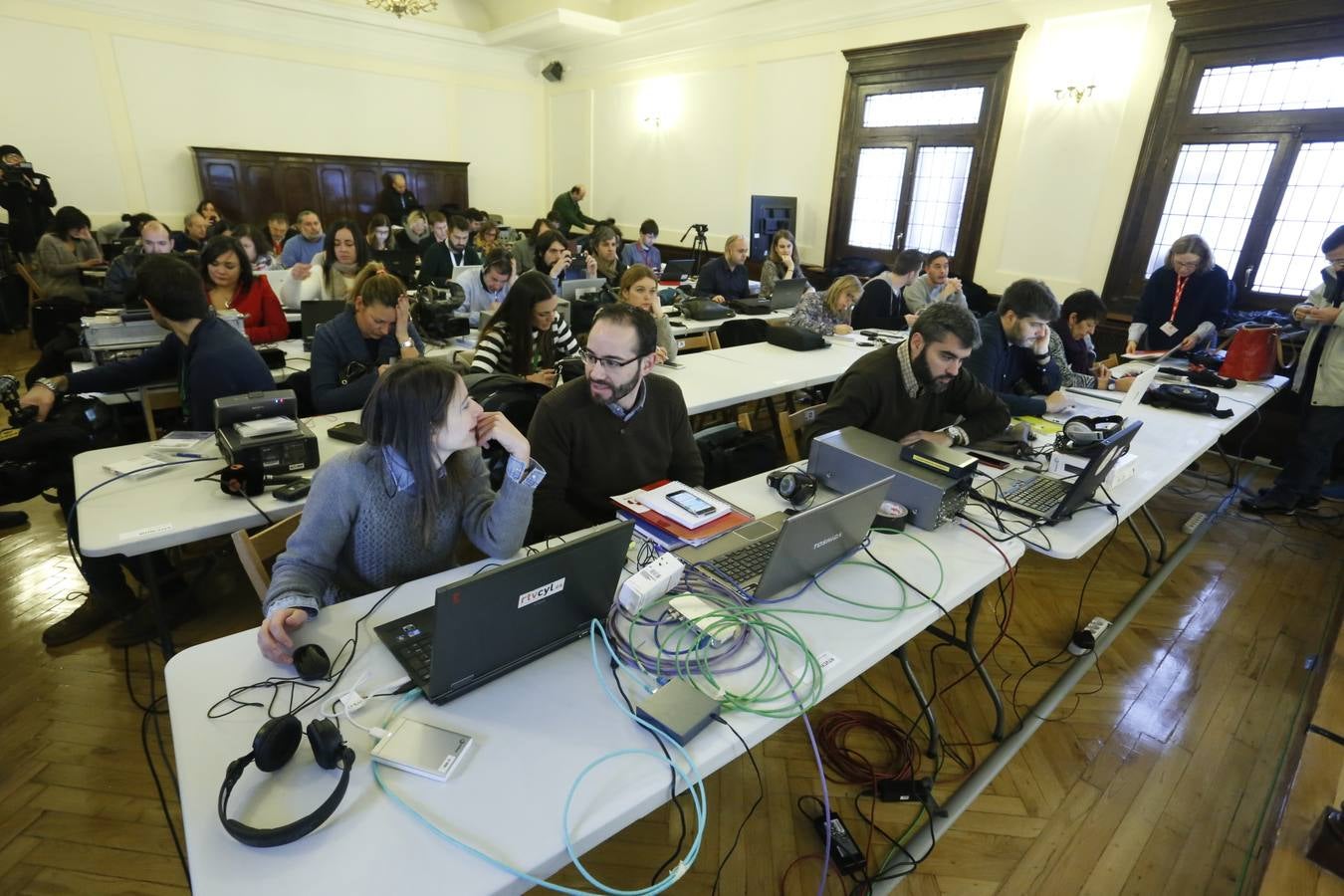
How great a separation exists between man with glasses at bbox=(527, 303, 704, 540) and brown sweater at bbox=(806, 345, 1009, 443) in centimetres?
63

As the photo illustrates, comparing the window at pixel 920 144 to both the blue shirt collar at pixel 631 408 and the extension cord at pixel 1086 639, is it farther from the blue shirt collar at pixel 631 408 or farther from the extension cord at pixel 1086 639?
the blue shirt collar at pixel 631 408

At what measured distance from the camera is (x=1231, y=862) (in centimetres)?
178

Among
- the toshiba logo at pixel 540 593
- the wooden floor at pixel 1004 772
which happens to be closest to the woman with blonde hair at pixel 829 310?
the wooden floor at pixel 1004 772

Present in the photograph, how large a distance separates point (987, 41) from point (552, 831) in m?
6.95

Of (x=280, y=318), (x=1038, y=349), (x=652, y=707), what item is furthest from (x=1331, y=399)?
(x=280, y=318)

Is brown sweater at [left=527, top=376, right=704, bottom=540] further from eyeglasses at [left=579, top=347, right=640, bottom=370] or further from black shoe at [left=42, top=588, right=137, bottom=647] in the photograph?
black shoe at [left=42, top=588, right=137, bottom=647]

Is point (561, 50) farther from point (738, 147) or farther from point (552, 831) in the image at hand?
point (552, 831)

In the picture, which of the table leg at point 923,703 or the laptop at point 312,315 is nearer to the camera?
the table leg at point 923,703

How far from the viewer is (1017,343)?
3.03m

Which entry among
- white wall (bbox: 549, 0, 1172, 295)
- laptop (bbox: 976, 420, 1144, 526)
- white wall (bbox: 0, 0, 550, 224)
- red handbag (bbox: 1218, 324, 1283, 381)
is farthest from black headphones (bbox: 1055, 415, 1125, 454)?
white wall (bbox: 0, 0, 550, 224)

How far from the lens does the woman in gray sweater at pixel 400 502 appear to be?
1.37 metres

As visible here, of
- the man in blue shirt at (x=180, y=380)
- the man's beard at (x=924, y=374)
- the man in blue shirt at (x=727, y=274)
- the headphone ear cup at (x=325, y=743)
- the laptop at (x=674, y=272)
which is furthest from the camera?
the laptop at (x=674, y=272)

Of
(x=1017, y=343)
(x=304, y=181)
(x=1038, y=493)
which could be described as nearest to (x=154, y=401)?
(x=1038, y=493)

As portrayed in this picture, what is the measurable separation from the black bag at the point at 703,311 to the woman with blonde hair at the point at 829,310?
1.85 ft
